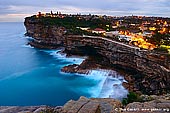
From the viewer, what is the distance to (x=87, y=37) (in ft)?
160

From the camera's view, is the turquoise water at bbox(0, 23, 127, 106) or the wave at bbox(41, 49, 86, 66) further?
the wave at bbox(41, 49, 86, 66)

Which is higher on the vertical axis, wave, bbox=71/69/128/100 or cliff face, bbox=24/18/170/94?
cliff face, bbox=24/18/170/94

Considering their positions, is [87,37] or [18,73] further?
[87,37]

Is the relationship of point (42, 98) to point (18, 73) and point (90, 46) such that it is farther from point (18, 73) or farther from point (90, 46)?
point (90, 46)

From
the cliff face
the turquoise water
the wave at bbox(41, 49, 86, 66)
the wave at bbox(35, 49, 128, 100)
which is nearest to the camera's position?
the turquoise water

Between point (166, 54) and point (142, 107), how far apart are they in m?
23.7

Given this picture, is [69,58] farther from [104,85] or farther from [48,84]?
[104,85]

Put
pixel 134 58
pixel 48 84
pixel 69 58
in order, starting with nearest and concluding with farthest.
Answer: pixel 48 84, pixel 134 58, pixel 69 58

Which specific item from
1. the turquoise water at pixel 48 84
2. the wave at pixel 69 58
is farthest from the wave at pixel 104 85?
the wave at pixel 69 58

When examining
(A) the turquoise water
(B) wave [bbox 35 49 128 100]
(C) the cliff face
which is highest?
(C) the cliff face

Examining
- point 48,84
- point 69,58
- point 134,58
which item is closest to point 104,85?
point 134,58

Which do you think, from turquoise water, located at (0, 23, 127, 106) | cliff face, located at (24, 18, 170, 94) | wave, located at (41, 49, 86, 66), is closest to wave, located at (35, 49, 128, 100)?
turquoise water, located at (0, 23, 127, 106)

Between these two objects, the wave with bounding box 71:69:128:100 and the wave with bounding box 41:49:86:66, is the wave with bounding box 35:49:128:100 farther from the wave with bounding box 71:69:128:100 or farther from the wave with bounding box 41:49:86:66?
the wave with bounding box 41:49:86:66

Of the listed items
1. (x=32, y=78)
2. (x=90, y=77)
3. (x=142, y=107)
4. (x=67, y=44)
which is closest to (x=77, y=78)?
(x=90, y=77)
